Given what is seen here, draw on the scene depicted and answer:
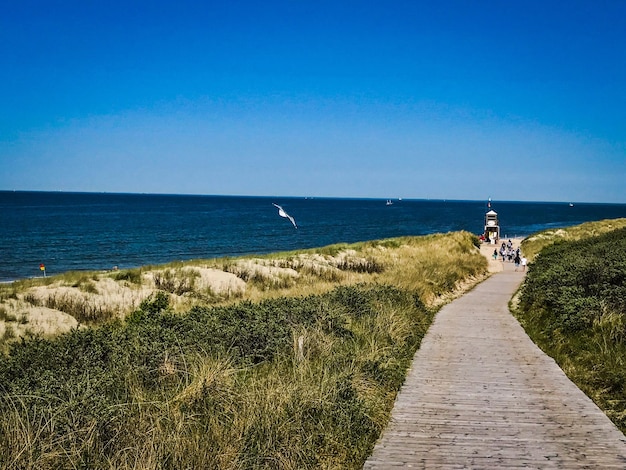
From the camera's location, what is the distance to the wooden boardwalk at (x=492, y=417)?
19.5 ft

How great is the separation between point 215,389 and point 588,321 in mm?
8297

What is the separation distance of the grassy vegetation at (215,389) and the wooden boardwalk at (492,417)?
0.41 m

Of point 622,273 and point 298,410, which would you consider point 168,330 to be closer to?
point 298,410

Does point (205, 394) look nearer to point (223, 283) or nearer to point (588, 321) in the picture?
point (588, 321)

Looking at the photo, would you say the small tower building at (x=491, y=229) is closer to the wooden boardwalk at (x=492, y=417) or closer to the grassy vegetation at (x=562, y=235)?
the grassy vegetation at (x=562, y=235)

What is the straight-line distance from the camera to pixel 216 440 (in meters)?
5.43

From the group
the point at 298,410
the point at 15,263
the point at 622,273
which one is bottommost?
the point at 15,263

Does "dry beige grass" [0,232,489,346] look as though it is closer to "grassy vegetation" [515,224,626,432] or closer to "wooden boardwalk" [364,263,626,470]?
"grassy vegetation" [515,224,626,432]

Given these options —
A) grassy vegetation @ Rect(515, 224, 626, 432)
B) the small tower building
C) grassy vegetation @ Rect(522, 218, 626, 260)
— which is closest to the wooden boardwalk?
grassy vegetation @ Rect(515, 224, 626, 432)

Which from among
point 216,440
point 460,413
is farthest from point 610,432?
point 216,440

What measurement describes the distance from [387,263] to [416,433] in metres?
22.8

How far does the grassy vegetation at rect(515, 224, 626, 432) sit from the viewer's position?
832 cm

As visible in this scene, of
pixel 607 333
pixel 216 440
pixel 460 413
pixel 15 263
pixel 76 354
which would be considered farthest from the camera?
pixel 15 263

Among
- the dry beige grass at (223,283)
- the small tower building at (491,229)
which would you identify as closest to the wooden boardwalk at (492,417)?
the dry beige grass at (223,283)
